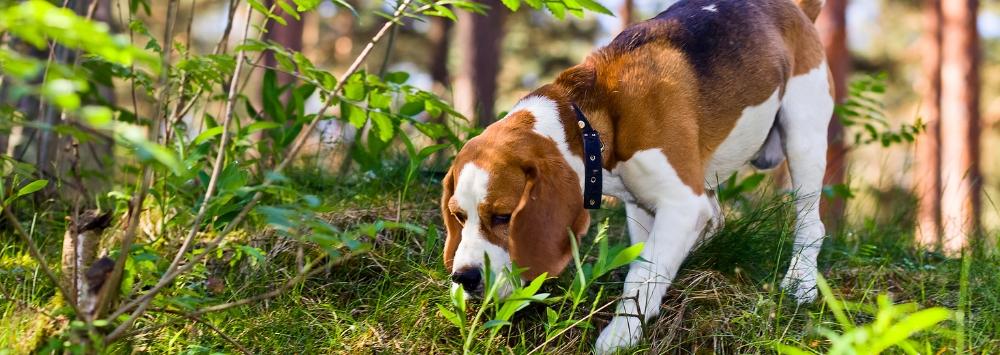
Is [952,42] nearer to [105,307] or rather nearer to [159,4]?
[105,307]

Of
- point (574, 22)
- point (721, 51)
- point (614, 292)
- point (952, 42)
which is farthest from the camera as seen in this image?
point (574, 22)

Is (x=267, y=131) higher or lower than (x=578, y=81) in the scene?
lower

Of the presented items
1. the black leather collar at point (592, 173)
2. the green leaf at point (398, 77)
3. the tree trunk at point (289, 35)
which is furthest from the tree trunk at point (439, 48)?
the black leather collar at point (592, 173)

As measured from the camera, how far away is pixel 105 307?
7.74 feet

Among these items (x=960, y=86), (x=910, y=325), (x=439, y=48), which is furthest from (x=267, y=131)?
(x=439, y=48)

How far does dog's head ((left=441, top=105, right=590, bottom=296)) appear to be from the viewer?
298 cm

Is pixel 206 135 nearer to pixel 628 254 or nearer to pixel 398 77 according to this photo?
pixel 398 77

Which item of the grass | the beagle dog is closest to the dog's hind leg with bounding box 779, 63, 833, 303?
the beagle dog

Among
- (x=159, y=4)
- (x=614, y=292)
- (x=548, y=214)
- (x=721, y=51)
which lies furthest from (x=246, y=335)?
(x=159, y=4)

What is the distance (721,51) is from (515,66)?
16.1 metres

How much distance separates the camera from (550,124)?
3.37 metres

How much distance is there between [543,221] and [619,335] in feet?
1.61

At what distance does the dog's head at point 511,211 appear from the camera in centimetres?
298

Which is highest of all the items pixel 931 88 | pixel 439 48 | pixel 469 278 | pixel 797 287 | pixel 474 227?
pixel 474 227
